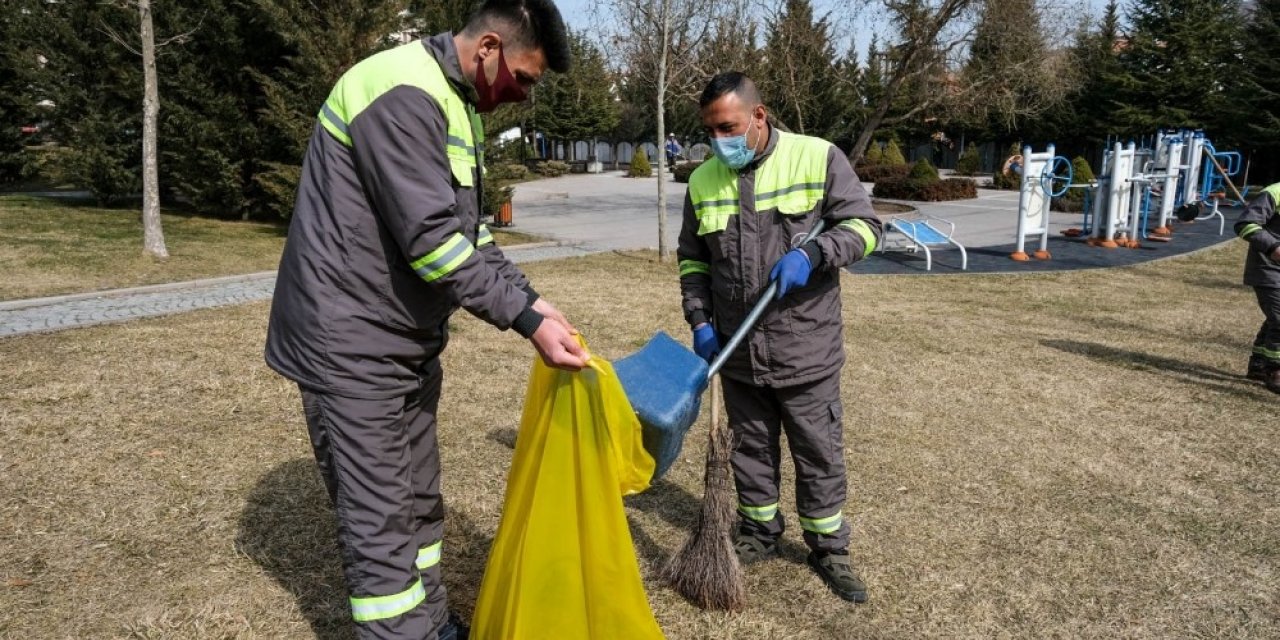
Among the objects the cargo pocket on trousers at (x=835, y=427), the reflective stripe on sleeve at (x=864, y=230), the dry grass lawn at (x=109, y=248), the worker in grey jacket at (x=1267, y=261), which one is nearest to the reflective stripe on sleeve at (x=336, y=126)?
the reflective stripe on sleeve at (x=864, y=230)

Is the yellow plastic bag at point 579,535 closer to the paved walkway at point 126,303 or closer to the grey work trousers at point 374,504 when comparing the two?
the grey work trousers at point 374,504

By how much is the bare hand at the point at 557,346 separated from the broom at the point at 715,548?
0.79 m

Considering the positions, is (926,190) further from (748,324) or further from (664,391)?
(664,391)

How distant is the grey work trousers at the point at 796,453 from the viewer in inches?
113

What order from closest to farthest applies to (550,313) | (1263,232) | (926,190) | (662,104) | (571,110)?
(550,313)
(1263,232)
(662,104)
(926,190)
(571,110)

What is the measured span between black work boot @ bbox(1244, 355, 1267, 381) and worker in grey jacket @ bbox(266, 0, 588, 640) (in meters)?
5.38

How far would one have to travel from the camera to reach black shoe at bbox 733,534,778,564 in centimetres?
310

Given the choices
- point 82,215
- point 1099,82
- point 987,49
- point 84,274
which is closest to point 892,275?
point 987,49

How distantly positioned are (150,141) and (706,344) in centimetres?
899

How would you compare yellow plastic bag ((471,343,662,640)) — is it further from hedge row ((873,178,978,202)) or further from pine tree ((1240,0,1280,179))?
pine tree ((1240,0,1280,179))

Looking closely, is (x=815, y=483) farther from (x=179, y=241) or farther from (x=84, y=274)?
(x=179, y=241)

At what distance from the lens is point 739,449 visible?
305cm

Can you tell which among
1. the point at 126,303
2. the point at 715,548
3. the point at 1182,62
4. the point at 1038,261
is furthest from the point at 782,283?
the point at 1182,62

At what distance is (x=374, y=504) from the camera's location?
7.01 feet
